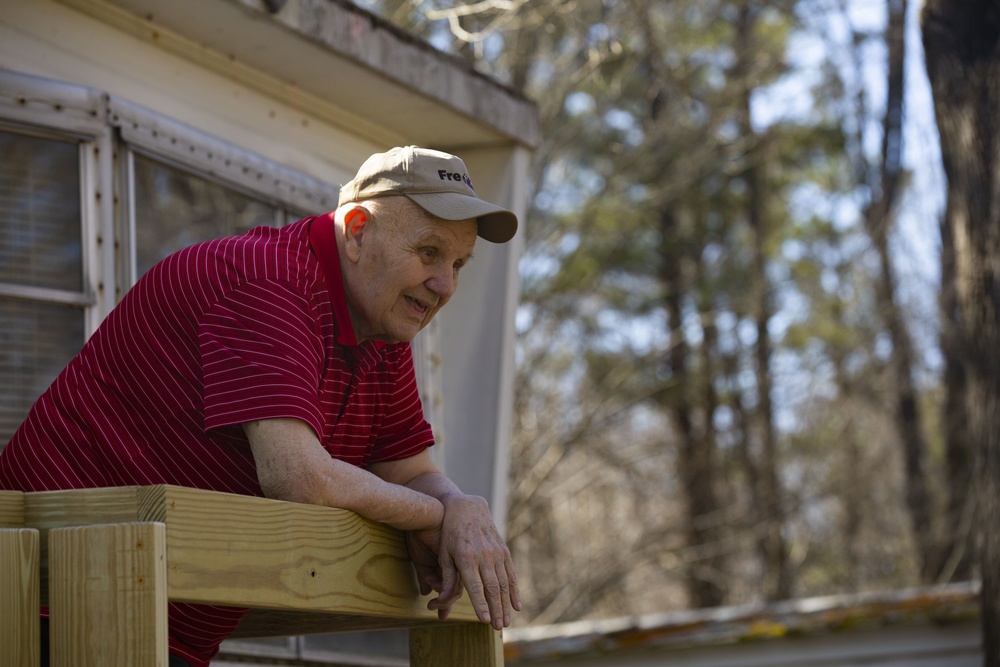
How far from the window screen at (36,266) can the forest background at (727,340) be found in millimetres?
7347

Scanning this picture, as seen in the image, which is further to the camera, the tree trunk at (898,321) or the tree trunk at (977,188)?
the tree trunk at (898,321)

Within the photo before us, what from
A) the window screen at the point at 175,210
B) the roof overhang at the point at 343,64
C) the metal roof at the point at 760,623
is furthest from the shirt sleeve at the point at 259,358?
the metal roof at the point at 760,623

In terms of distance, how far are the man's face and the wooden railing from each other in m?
0.49

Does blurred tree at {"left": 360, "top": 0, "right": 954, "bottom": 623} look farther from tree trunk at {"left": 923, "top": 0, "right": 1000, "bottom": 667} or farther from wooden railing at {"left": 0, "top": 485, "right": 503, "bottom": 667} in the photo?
wooden railing at {"left": 0, "top": 485, "right": 503, "bottom": 667}

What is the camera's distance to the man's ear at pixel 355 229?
2.49 m

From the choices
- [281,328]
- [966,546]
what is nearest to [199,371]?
[281,328]

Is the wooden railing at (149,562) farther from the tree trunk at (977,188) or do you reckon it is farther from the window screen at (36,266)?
the tree trunk at (977,188)

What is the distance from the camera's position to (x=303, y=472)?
2.12 meters

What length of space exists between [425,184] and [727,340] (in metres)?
13.6

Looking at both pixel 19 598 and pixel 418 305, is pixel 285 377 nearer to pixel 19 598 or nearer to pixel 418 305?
Answer: pixel 418 305

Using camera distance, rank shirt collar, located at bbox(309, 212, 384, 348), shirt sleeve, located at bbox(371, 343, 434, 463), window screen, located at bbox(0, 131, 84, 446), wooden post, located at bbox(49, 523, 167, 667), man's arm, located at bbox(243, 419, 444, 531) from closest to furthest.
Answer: wooden post, located at bbox(49, 523, 167, 667) < man's arm, located at bbox(243, 419, 444, 531) < shirt collar, located at bbox(309, 212, 384, 348) < shirt sleeve, located at bbox(371, 343, 434, 463) < window screen, located at bbox(0, 131, 84, 446)

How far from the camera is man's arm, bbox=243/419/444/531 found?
212 centimetres

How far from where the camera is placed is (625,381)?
12992 millimetres

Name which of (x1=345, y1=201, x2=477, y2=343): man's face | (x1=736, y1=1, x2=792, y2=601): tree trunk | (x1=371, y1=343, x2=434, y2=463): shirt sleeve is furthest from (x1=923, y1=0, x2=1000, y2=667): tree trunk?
(x1=736, y1=1, x2=792, y2=601): tree trunk
